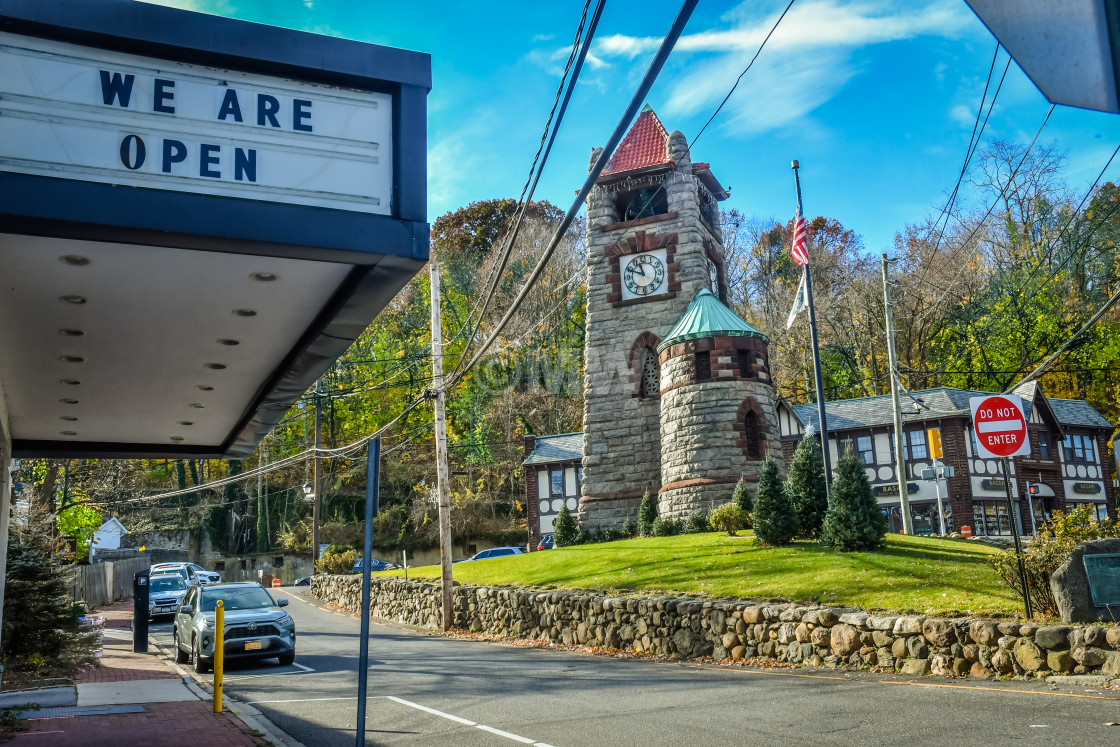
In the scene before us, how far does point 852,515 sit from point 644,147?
20.4 m

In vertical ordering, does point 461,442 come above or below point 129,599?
above

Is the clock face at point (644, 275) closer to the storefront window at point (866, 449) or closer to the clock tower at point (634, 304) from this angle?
the clock tower at point (634, 304)

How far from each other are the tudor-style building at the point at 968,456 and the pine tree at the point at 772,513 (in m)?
21.6

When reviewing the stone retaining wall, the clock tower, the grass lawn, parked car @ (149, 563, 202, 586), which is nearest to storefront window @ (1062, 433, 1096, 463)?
the clock tower

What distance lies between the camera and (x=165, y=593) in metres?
31.2

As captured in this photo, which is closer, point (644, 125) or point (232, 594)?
point (232, 594)

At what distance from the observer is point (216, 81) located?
593 cm

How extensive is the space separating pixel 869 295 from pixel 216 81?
158 feet

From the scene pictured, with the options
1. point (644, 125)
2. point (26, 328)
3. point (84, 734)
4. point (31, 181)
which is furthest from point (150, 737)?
point (644, 125)

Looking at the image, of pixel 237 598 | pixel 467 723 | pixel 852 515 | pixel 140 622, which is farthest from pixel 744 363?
pixel 467 723

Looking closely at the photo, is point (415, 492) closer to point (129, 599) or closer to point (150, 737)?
point (129, 599)

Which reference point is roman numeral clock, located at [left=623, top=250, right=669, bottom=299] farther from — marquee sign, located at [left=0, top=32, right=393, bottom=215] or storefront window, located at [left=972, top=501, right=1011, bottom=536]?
marquee sign, located at [left=0, top=32, right=393, bottom=215]

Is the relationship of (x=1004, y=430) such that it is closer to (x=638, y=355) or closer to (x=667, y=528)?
(x=667, y=528)

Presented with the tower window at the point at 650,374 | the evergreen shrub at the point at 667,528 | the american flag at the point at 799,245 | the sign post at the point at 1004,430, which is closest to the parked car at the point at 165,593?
the evergreen shrub at the point at 667,528
